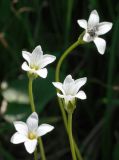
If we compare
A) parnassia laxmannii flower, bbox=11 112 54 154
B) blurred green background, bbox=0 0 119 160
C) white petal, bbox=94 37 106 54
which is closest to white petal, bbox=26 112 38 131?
parnassia laxmannii flower, bbox=11 112 54 154

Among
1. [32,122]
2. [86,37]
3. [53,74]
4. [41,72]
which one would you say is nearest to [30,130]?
[32,122]

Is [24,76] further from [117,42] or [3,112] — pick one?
[117,42]

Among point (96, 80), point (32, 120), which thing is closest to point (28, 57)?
point (32, 120)

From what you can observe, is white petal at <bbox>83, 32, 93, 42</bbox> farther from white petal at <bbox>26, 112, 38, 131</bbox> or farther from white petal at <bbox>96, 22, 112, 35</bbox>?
white petal at <bbox>26, 112, 38, 131</bbox>

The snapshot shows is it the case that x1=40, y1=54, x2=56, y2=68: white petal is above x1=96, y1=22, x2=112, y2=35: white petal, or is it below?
below

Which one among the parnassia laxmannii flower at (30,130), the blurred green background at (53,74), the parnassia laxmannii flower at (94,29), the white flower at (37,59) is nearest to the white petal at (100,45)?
the parnassia laxmannii flower at (94,29)

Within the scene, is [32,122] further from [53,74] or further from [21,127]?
[53,74]

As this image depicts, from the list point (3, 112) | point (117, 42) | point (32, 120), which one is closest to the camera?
point (32, 120)
